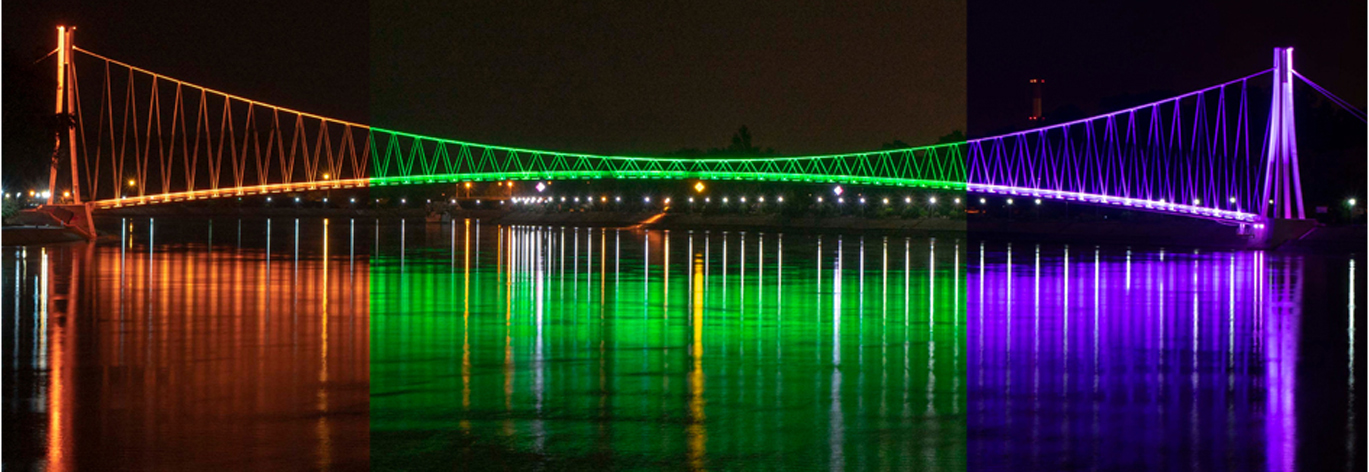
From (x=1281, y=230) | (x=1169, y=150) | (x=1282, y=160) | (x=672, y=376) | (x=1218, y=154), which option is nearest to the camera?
(x=672, y=376)

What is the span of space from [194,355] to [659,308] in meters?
6.56

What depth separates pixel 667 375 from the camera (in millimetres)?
10062

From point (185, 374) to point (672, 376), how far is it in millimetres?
3512

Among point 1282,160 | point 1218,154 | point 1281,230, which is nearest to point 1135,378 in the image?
point 1281,230

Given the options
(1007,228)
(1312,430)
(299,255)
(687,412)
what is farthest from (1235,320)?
(1007,228)

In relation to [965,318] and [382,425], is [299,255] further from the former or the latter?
[382,425]

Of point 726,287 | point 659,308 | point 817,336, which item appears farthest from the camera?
point 726,287

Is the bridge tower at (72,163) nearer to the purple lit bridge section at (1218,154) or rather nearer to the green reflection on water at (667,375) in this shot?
the green reflection on water at (667,375)

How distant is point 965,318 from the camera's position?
15258 mm

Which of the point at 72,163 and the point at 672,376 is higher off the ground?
the point at 72,163

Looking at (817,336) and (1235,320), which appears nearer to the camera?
(817,336)

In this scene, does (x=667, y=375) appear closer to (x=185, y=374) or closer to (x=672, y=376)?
(x=672, y=376)

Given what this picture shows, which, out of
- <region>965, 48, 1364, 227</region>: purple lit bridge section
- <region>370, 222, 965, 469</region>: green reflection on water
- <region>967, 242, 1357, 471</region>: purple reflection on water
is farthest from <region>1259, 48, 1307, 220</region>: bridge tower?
<region>370, 222, 965, 469</region>: green reflection on water

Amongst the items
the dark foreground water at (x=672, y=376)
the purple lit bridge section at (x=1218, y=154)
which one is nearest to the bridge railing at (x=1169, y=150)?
the purple lit bridge section at (x=1218, y=154)
